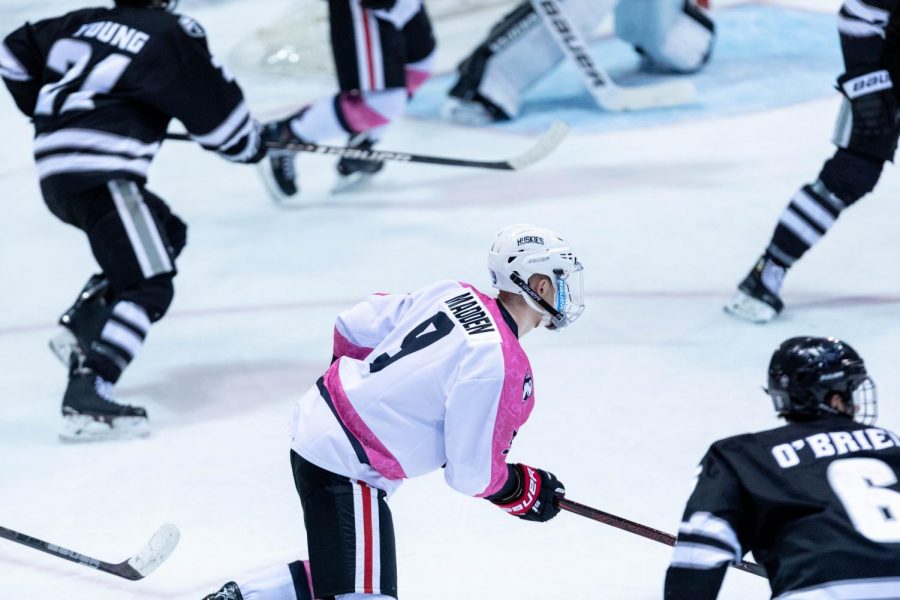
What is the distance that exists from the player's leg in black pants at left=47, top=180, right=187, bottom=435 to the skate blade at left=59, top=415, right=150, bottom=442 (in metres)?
0.01

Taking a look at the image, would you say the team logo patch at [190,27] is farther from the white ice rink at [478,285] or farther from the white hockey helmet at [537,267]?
the white hockey helmet at [537,267]

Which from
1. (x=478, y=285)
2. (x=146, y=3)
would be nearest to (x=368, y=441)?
Answer: (x=146, y=3)

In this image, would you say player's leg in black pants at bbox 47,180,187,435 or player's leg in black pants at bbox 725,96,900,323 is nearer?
player's leg in black pants at bbox 47,180,187,435

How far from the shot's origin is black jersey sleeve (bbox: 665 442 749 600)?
5.95 feet

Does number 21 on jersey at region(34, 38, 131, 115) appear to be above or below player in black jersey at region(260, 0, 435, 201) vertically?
above

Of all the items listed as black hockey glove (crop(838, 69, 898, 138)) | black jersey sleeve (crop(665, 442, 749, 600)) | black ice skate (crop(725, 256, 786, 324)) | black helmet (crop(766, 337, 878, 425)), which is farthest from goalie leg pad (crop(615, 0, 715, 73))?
black jersey sleeve (crop(665, 442, 749, 600))

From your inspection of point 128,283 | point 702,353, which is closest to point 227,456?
point 128,283

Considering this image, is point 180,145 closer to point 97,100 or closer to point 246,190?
point 246,190

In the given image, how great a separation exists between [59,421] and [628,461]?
1.51 meters

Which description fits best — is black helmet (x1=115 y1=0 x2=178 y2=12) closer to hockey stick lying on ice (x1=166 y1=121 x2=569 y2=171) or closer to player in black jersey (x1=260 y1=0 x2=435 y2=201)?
hockey stick lying on ice (x1=166 y1=121 x2=569 y2=171)

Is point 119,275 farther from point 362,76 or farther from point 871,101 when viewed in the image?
point 871,101

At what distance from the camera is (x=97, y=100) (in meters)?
3.41

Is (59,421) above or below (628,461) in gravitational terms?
below

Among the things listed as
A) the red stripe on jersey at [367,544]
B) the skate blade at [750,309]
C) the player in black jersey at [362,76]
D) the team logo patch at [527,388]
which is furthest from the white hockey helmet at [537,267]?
the player in black jersey at [362,76]
